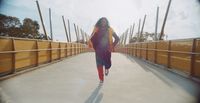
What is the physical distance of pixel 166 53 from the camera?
1099 cm

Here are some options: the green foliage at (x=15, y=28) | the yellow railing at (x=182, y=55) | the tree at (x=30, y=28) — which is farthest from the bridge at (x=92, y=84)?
the tree at (x=30, y=28)

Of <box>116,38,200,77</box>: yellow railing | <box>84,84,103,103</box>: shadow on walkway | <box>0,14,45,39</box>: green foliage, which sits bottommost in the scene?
<box>84,84,103,103</box>: shadow on walkway

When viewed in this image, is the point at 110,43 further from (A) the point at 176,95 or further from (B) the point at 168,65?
(B) the point at 168,65

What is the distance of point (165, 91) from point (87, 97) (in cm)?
178

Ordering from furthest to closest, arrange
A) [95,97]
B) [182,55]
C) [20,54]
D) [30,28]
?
1. [30,28]
2. [182,55]
3. [20,54]
4. [95,97]

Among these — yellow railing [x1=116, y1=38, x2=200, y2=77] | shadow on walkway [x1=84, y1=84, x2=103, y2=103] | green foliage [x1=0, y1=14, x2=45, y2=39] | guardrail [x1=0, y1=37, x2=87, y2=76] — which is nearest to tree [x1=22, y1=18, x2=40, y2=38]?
green foliage [x1=0, y1=14, x2=45, y2=39]

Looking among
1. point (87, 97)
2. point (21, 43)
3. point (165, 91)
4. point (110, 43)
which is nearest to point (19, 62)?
point (21, 43)

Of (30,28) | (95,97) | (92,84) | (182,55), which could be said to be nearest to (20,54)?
(92,84)

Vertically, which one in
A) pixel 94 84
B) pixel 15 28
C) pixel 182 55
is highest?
pixel 15 28

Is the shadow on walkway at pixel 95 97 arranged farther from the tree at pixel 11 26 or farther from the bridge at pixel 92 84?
the tree at pixel 11 26

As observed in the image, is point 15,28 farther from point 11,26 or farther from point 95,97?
point 95,97

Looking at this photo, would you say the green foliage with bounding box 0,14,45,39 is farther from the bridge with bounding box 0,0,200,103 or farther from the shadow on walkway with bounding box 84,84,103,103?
the shadow on walkway with bounding box 84,84,103,103

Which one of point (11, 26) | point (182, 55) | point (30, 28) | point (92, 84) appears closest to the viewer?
point (92, 84)

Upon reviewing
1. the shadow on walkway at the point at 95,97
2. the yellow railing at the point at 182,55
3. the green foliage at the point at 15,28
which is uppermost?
the green foliage at the point at 15,28
